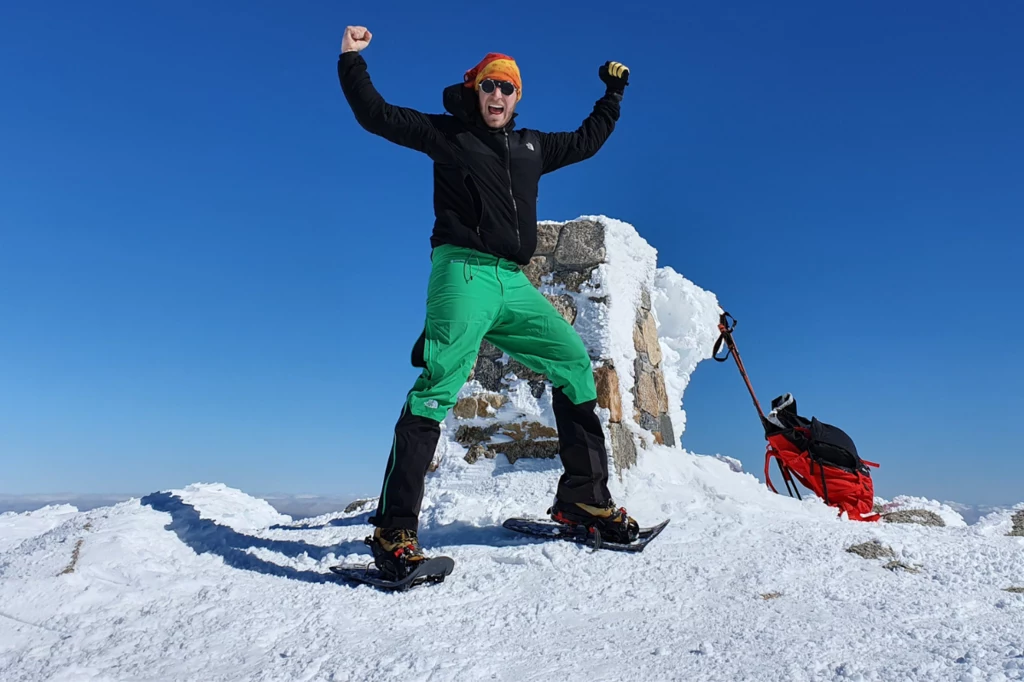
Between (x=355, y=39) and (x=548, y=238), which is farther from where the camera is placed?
(x=548, y=238)

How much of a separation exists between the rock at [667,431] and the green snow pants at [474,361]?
1992 mm

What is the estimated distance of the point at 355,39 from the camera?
2869 millimetres

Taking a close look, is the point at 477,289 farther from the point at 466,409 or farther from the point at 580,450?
the point at 466,409

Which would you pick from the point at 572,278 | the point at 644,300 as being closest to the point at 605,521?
the point at 572,278

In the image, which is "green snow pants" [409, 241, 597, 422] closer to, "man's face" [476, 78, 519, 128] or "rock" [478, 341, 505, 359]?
"man's face" [476, 78, 519, 128]

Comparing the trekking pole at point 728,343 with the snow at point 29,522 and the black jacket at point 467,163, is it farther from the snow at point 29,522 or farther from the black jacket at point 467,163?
the snow at point 29,522

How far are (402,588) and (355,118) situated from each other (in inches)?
76.8

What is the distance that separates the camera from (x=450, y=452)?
15.3 feet

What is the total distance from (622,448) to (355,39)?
2.85 m

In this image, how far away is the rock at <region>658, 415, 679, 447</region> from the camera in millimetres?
5119

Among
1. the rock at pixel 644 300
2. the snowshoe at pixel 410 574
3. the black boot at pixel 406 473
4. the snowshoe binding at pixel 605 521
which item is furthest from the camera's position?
the rock at pixel 644 300

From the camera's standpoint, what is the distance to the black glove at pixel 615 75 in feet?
11.8

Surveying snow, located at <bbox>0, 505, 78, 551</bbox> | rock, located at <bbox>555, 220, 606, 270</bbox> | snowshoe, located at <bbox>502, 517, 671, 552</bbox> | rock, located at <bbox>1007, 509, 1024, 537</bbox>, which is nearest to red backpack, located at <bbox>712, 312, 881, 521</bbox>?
rock, located at <bbox>1007, 509, 1024, 537</bbox>

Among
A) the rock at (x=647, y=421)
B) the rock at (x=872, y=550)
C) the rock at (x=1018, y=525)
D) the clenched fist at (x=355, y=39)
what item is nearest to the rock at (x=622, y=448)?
the rock at (x=647, y=421)
